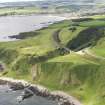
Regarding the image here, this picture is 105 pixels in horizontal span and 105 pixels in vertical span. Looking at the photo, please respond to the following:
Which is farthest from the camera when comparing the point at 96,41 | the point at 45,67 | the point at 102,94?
the point at 96,41

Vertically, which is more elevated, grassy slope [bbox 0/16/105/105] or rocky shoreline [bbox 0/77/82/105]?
grassy slope [bbox 0/16/105/105]

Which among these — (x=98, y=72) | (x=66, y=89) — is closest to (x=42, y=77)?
(x=66, y=89)

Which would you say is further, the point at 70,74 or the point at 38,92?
the point at 70,74

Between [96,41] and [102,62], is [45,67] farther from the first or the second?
[96,41]

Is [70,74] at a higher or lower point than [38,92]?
higher

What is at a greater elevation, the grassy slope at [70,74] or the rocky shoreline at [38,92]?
the grassy slope at [70,74]

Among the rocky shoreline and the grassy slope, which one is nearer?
the grassy slope

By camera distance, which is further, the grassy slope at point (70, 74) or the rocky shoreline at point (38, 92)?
the rocky shoreline at point (38, 92)

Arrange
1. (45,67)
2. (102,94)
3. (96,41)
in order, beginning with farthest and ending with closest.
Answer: (96,41), (45,67), (102,94)
